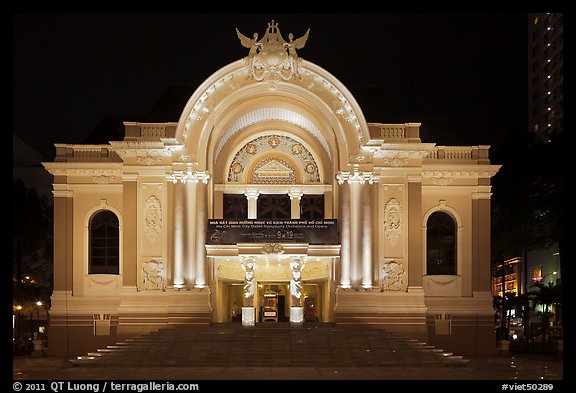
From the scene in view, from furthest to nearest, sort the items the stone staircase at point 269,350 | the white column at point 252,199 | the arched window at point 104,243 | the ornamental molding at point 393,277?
the white column at point 252,199 < the arched window at point 104,243 < the ornamental molding at point 393,277 < the stone staircase at point 269,350

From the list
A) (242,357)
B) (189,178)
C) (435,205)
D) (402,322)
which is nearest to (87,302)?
(189,178)

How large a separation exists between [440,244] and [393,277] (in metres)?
3.25

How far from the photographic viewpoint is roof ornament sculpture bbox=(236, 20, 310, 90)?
113ft

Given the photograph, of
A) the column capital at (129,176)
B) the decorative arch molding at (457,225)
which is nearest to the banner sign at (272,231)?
the column capital at (129,176)

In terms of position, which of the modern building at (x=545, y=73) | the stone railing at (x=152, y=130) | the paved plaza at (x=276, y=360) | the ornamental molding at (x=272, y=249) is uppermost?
the modern building at (x=545, y=73)

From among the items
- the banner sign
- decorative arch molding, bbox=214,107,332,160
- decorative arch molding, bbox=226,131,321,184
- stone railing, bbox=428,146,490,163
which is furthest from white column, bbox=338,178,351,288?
stone railing, bbox=428,146,490,163

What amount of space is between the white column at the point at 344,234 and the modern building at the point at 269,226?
0.05 meters

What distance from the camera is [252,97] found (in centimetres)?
3528

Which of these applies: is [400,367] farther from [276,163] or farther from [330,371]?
[276,163]

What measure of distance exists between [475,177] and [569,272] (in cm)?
1852

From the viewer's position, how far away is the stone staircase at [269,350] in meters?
28.0

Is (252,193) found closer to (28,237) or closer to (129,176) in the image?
(129,176)

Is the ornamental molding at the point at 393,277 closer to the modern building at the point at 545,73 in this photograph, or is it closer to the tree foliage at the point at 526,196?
the tree foliage at the point at 526,196

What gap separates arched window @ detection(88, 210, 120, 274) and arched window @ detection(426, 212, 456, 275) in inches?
531
